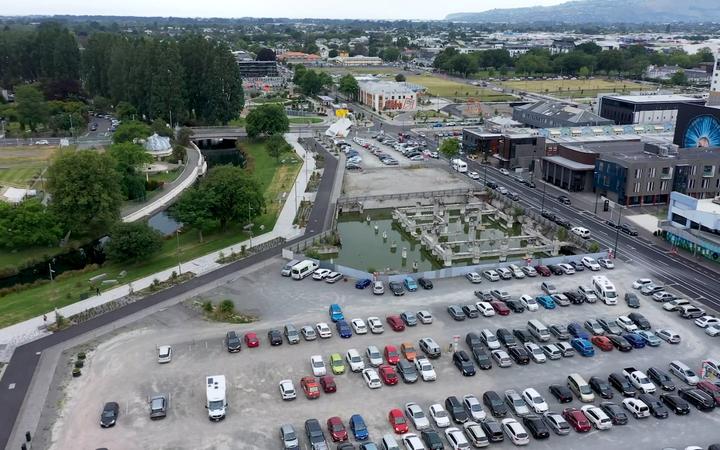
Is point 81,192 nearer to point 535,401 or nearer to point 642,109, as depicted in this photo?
point 535,401

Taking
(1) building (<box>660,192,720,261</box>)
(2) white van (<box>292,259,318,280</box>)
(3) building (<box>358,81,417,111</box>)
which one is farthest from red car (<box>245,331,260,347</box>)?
(3) building (<box>358,81,417,111</box>)

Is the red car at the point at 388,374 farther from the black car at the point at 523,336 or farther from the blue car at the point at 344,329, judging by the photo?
the black car at the point at 523,336

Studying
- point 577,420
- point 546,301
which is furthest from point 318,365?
point 546,301

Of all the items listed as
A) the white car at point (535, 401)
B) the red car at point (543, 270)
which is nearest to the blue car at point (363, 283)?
the red car at point (543, 270)

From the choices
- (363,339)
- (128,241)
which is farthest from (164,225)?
(363,339)

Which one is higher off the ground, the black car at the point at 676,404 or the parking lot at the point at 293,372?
the black car at the point at 676,404
